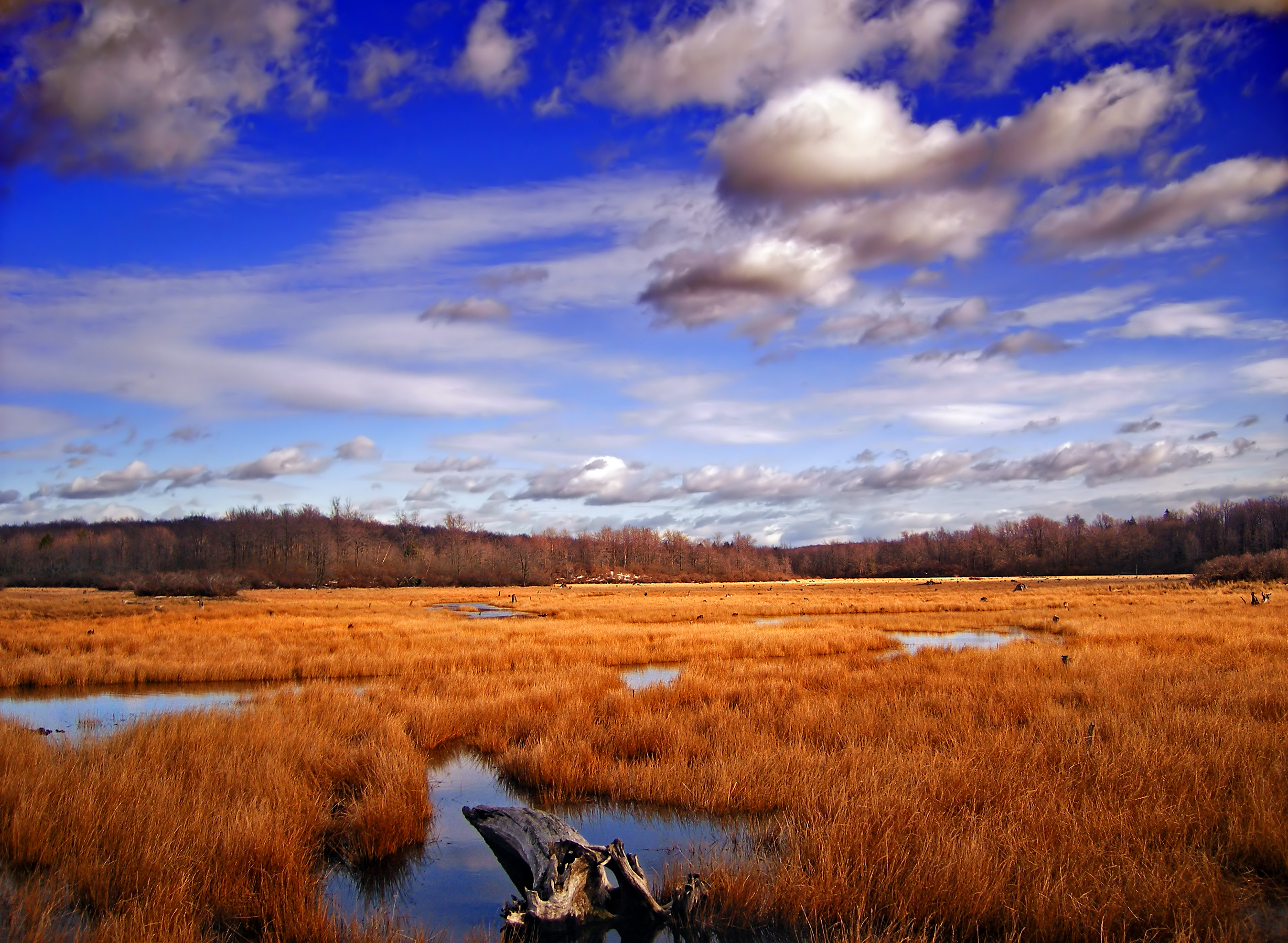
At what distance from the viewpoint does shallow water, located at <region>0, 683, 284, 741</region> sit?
12.4 meters

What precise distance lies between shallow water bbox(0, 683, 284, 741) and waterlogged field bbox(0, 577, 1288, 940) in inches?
28.8

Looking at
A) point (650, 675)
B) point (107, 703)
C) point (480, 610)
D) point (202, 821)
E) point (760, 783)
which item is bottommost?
point (480, 610)

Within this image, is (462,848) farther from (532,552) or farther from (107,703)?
(532,552)

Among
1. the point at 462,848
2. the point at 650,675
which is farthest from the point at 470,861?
the point at 650,675

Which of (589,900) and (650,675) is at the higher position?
(589,900)

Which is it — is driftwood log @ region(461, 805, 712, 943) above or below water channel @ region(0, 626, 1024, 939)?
above

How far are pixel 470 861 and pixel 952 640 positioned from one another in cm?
2383

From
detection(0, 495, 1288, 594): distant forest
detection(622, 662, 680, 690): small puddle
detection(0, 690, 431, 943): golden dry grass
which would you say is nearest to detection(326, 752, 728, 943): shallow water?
detection(0, 690, 431, 943): golden dry grass

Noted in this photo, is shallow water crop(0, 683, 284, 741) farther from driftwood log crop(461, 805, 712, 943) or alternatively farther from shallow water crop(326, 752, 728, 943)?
driftwood log crop(461, 805, 712, 943)

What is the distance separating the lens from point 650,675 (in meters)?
19.0

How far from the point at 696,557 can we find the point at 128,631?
148m

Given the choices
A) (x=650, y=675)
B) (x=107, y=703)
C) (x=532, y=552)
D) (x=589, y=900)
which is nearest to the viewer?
(x=589, y=900)

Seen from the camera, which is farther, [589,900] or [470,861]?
[470,861]

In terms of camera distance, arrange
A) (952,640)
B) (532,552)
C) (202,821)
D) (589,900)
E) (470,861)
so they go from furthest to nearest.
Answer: (532,552) → (952,640) → (470,861) → (202,821) → (589,900)
